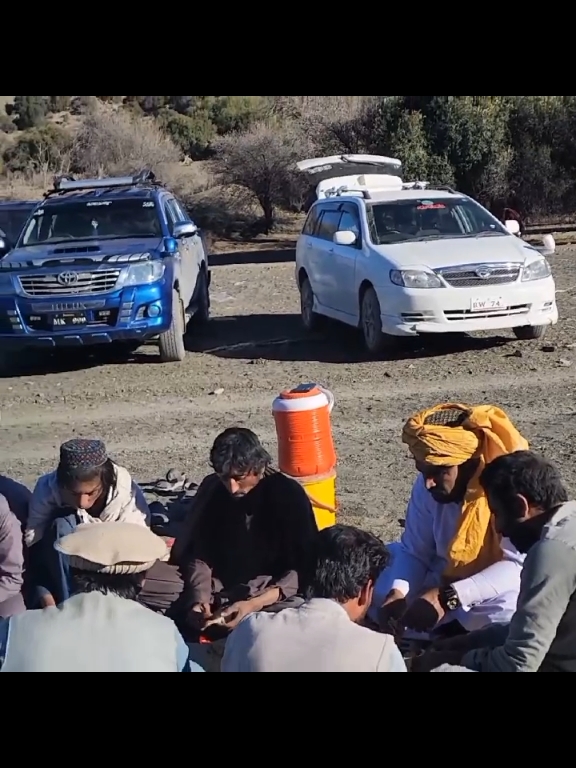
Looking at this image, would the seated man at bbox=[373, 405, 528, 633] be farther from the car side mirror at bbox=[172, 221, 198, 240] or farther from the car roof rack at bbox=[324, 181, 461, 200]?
the car roof rack at bbox=[324, 181, 461, 200]

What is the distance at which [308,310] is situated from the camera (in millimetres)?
12977

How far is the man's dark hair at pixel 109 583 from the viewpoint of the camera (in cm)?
343

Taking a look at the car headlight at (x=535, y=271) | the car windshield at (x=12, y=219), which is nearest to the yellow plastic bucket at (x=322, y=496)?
the car headlight at (x=535, y=271)

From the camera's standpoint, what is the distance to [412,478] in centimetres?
701

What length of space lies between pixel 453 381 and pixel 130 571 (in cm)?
657

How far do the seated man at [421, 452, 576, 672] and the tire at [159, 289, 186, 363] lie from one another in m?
7.75

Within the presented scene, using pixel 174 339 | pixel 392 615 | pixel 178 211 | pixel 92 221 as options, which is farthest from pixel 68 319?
pixel 392 615

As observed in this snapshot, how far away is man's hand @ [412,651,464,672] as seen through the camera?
3.88m

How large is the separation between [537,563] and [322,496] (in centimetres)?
263

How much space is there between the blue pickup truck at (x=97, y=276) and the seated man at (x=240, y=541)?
6.07m

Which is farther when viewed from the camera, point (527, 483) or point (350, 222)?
point (350, 222)

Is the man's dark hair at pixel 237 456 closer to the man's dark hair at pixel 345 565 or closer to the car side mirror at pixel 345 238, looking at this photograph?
→ the man's dark hair at pixel 345 565

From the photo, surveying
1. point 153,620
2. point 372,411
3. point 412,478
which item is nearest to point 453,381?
point 372,411

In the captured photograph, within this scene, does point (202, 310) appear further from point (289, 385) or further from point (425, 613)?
point (425, 613)
